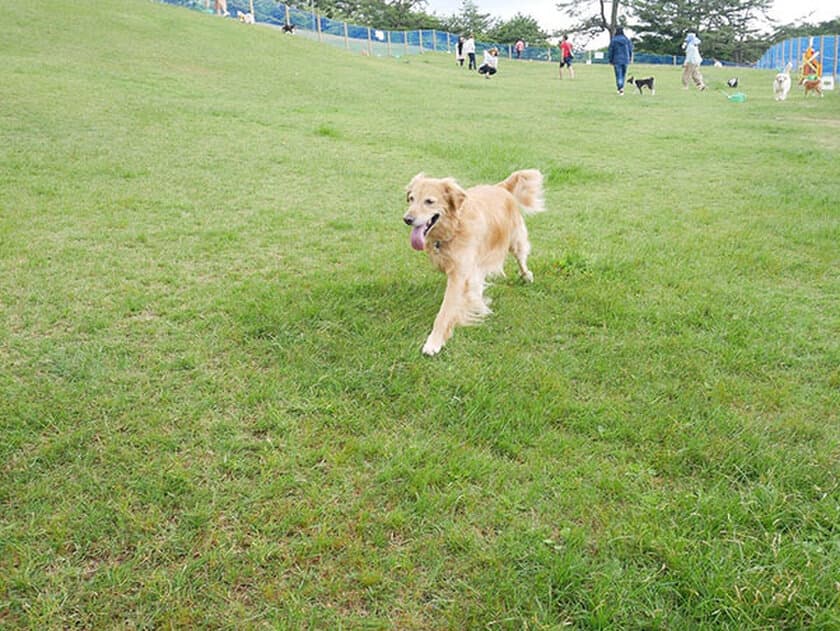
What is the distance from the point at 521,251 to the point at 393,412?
7.81ft

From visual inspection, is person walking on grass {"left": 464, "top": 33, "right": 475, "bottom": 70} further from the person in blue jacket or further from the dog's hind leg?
the dog's hind leg

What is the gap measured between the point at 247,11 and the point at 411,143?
27.6 metres

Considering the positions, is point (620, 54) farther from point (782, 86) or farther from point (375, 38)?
point (375, 38)

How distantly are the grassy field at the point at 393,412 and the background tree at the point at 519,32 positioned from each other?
59.3 metres

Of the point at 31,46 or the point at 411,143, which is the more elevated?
the point at 31,46

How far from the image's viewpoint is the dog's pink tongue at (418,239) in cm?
376

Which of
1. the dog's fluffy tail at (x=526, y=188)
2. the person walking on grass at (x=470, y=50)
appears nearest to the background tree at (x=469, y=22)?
the person walking on grass at (x=470, y=50)

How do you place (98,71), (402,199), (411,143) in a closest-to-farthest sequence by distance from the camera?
(402,199), (411,143), (98,71)

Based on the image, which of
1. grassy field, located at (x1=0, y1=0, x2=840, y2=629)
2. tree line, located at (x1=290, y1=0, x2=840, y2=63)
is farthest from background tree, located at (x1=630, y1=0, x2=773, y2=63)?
grassy field, located at (x1=0, y1=0, x2=840, y2=629)

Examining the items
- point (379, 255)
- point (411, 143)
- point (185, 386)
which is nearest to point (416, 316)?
point (379, 255)

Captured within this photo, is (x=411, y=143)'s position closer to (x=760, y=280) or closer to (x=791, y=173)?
(x=791, y=173)

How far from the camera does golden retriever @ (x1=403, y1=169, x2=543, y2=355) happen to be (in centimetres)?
376

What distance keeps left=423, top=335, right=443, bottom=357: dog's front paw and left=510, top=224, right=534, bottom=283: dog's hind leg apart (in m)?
1.52

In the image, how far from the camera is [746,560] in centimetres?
A: 199
